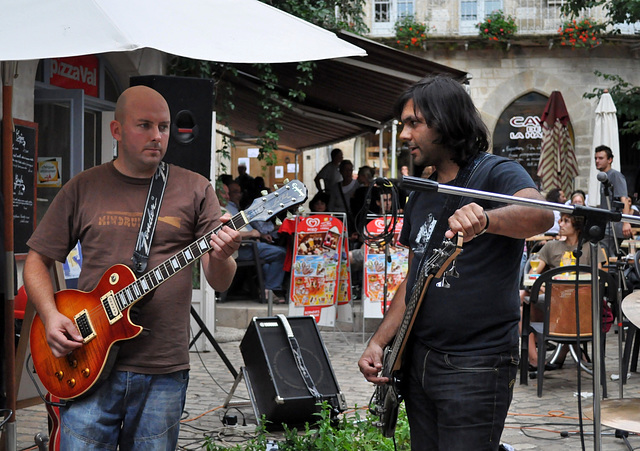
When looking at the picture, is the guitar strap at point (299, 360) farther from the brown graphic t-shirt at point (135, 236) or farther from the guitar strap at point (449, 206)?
the guitar strap at point (449, 206)

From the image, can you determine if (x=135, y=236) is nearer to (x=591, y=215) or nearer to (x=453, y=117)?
(x=453, y=117)

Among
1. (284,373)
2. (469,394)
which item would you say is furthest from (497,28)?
(469,394)

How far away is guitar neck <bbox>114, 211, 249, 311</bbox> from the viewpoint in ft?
9.91

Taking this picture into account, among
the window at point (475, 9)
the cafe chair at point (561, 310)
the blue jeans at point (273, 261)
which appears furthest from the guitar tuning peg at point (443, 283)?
the window at point (475, 9)

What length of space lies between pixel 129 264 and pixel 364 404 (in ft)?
13.2

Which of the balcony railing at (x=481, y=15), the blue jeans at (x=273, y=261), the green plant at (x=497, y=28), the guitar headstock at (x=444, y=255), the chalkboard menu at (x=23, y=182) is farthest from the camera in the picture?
the balcony railing at (x=481, y=15)

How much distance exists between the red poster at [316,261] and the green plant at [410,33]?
13382 millimetres

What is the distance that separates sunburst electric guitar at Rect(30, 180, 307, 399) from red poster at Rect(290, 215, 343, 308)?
5.77m

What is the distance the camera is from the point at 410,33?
21.3 meters

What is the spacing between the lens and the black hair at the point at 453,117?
107 inches

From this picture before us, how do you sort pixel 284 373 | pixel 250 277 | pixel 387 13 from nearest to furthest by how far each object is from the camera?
pixel 284 373 < pixel 250 277 < pixel 387 13

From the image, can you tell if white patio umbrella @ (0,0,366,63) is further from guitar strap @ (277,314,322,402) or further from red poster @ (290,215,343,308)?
red poster @ (290,215,343,308)

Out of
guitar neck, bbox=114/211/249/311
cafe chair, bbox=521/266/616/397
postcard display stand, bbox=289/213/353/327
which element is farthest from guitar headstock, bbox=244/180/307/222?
postcard display stand, bbox=289/213/353/327

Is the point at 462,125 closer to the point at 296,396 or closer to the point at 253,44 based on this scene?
the point at 253,44
